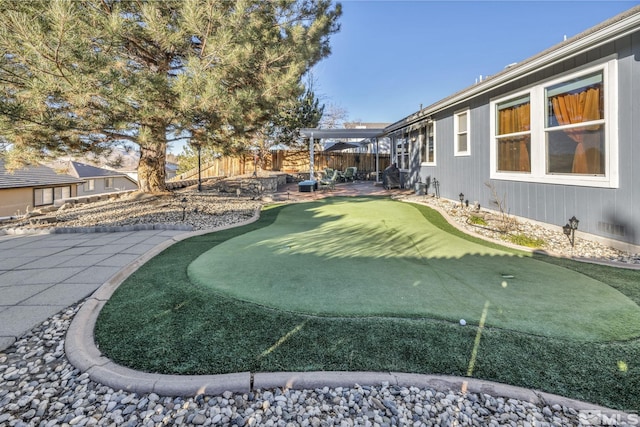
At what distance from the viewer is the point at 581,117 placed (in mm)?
5074

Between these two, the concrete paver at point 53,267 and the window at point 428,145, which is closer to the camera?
the concrete paver at point 53,267

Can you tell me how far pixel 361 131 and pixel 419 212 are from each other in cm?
878

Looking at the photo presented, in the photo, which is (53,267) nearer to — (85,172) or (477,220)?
(477,220)

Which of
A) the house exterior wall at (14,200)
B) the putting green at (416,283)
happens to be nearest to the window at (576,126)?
the putting green at (416,283)

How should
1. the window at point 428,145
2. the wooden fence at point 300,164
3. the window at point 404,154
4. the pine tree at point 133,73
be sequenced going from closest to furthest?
the pine tree at point 133,73, the window at point 428,145, the window at point 404,154, the wooden fence at point 300,164

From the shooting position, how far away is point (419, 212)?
831 cm

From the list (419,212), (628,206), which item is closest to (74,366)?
(628,206)

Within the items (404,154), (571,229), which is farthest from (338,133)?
(571,229)

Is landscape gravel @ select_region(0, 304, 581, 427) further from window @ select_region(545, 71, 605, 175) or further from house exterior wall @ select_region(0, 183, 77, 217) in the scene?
house exterior wall @ select_region(0, 183, 77, 217)

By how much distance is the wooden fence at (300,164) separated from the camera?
20734 millimetres

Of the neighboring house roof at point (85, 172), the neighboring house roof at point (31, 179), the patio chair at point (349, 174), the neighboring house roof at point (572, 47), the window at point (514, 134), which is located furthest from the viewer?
the neighboring house roof at point (85, 172)

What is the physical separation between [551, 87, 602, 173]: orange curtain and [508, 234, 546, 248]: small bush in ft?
4.44

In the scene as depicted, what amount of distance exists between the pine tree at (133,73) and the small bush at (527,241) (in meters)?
5.98

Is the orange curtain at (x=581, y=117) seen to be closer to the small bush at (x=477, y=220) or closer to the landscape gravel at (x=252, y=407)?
the small bush at (x=477, y=220)
